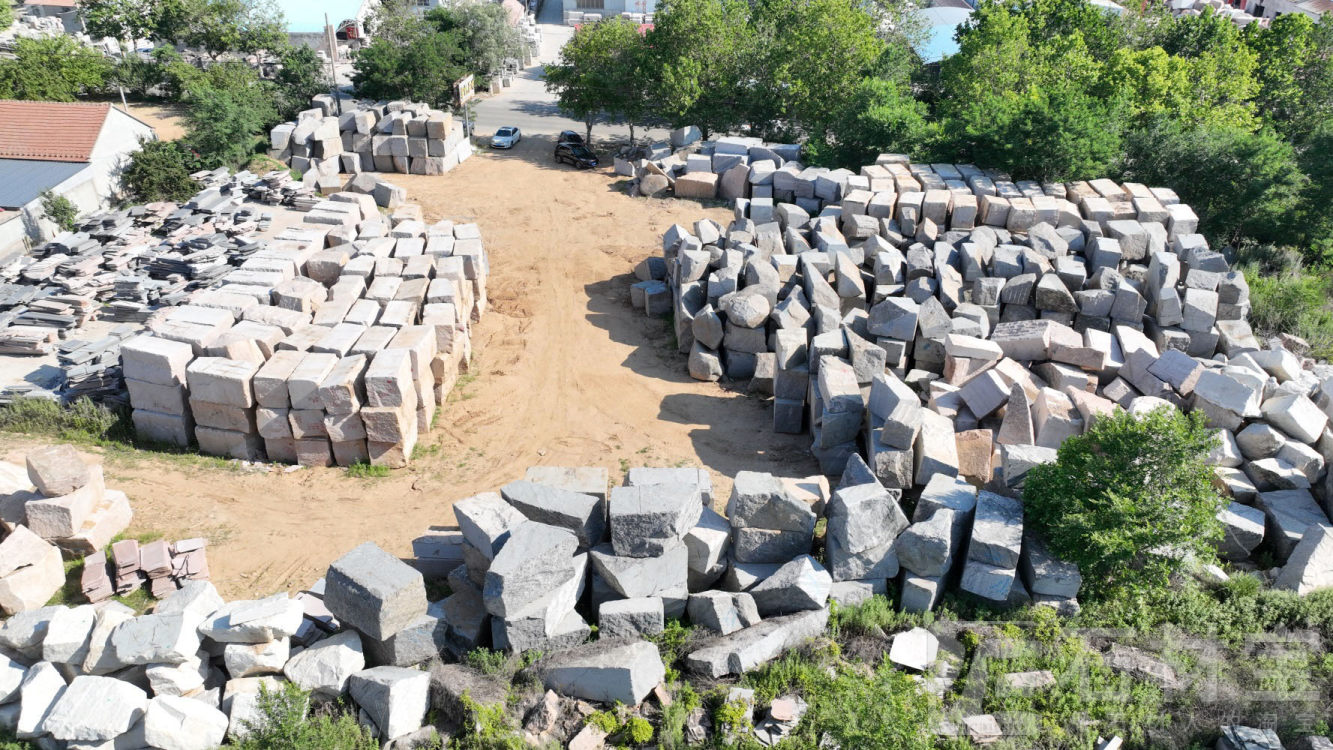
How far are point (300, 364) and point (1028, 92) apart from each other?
63.7 feet

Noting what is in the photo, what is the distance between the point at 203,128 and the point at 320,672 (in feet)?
64.4

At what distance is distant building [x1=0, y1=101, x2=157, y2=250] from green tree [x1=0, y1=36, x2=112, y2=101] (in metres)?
6.48

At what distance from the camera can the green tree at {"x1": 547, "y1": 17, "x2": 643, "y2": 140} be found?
26688 millimetres

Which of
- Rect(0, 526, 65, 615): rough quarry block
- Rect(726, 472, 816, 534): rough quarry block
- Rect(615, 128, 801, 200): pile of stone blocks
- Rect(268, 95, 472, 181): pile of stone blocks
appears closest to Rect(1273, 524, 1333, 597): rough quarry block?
Rect(726, 472, 816, 534): rough quarry block

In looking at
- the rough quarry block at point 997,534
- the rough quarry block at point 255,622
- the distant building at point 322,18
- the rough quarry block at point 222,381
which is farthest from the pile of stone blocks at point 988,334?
the distant building at point 322,18

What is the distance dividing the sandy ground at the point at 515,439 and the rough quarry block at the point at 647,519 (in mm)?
3019

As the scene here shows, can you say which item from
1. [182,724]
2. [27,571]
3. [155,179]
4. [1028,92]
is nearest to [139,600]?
[27,571]

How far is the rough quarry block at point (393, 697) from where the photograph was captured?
809cm

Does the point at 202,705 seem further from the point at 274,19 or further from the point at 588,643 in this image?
the point at 274,19

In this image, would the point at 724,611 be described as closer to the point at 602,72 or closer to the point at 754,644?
the point at 754,644

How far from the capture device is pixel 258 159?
2436 cm

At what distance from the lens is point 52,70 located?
96.1 feet

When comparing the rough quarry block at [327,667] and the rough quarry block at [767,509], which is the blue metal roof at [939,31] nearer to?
the rough quarry block at [767,509]

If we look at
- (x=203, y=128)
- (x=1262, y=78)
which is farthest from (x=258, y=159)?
(x=1262, y=78)
